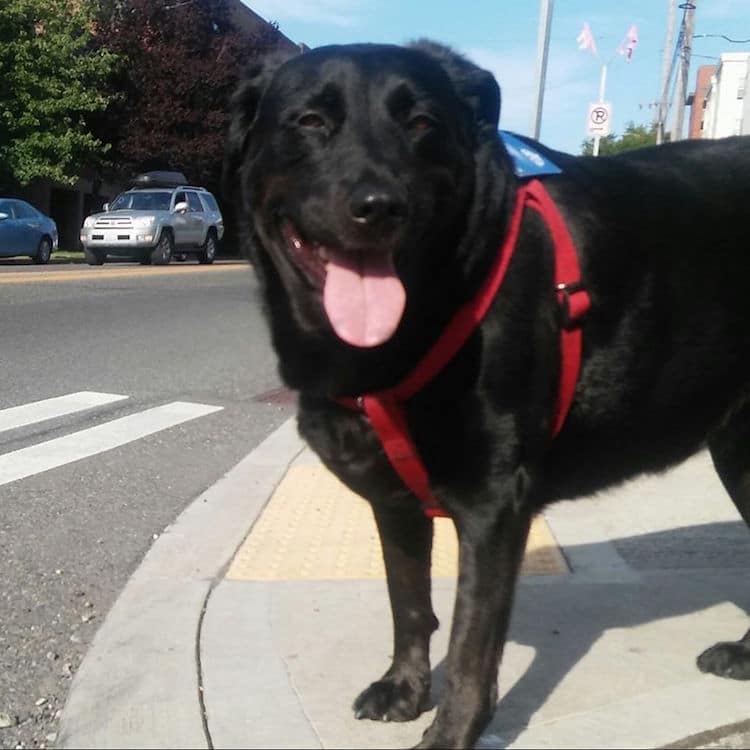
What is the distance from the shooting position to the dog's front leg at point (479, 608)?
2.55 meters

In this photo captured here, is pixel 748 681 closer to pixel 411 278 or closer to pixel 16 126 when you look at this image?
pixel 411 278

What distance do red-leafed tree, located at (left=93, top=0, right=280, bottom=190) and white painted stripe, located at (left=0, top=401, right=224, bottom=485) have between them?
31800 millimetres

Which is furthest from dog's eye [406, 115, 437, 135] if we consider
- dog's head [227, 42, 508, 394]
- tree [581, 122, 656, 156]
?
tree [581, 122, 656, 156]

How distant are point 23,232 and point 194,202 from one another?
16.1ft

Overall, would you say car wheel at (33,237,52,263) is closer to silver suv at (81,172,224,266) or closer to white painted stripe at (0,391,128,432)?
silver suv at (81,172,224,266)

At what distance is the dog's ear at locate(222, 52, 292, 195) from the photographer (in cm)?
278

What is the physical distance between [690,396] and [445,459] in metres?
0.88

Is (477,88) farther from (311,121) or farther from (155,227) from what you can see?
(155,227)

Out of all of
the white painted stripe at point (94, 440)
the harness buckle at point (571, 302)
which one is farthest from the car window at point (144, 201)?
the harness buckle at point (571, 302)

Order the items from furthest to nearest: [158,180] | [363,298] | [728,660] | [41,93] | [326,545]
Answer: [158,180], [41,93], [326,545], [728,660], [363,298]

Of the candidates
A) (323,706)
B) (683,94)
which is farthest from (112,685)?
(683,94)

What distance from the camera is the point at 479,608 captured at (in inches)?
100

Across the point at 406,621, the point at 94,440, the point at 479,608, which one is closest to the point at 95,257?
the point at 94,440

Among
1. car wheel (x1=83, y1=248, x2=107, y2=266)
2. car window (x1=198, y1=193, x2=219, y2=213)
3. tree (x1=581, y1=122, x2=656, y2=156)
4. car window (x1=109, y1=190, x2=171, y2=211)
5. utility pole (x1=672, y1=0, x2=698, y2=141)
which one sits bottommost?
tree (x1=581, y1=122, x2=656, y2=156)
